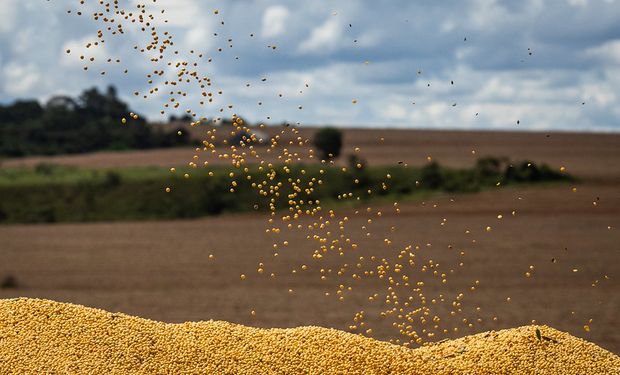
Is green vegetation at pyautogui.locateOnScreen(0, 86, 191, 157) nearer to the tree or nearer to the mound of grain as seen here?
the tree

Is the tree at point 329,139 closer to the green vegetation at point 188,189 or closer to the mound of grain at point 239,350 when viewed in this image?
the green vegetation at point 188,189

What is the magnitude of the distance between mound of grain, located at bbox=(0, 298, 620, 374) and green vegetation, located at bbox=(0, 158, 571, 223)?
13833 millimetres

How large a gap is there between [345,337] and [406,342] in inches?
26.9

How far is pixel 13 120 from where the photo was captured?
30.8 metres

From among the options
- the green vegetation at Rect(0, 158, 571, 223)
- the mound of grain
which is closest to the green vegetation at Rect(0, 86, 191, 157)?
the green vegetation at Rect(0, 158, 571, 223)

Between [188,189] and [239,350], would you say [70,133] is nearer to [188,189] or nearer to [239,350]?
[188,189]

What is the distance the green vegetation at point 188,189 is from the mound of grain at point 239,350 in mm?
13833

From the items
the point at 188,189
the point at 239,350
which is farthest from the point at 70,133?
the point at 239,350

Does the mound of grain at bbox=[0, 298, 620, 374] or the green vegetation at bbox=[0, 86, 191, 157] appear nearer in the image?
the mound of grain at bbox=[0, 298, 620, 374]

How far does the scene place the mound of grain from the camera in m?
6.41

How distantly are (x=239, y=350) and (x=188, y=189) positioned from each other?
16.3 m

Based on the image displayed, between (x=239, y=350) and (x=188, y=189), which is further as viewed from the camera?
(x=188, y=189)

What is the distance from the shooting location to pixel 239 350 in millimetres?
6637

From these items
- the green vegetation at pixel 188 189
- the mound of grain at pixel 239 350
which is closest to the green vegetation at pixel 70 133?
the green vegetation at pixel 188 189
